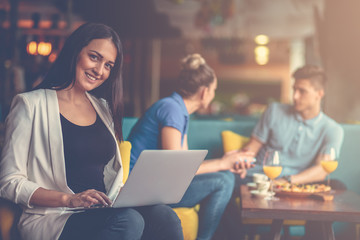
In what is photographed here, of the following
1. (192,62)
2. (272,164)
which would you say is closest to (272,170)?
(272,164)

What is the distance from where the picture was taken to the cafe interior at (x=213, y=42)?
4.76 meters

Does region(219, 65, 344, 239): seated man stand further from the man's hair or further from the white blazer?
the white blazer

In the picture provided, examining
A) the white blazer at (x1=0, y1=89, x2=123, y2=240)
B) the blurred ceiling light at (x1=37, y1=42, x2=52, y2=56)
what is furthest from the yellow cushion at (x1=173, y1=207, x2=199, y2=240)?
the blurred ceiling light at (x1=37, y1=42, x2=52, y2=56)

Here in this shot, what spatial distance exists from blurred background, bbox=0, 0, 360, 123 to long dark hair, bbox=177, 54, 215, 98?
39.2 inches

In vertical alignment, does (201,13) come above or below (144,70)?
above

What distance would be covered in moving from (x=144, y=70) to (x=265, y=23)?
295 cm

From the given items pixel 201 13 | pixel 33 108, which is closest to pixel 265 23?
pixel 201 13

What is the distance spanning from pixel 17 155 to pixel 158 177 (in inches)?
19.9

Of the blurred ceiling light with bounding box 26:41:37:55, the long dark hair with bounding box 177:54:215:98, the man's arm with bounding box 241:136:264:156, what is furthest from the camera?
the blurred ceiling light with bounding box 26:41:37:55

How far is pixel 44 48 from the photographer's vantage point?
6328 mm

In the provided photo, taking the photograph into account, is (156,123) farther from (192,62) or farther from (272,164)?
(272,164)

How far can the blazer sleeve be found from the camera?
1.54 metres

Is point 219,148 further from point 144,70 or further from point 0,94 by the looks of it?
point 144,70

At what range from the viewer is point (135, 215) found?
159 centimetres
